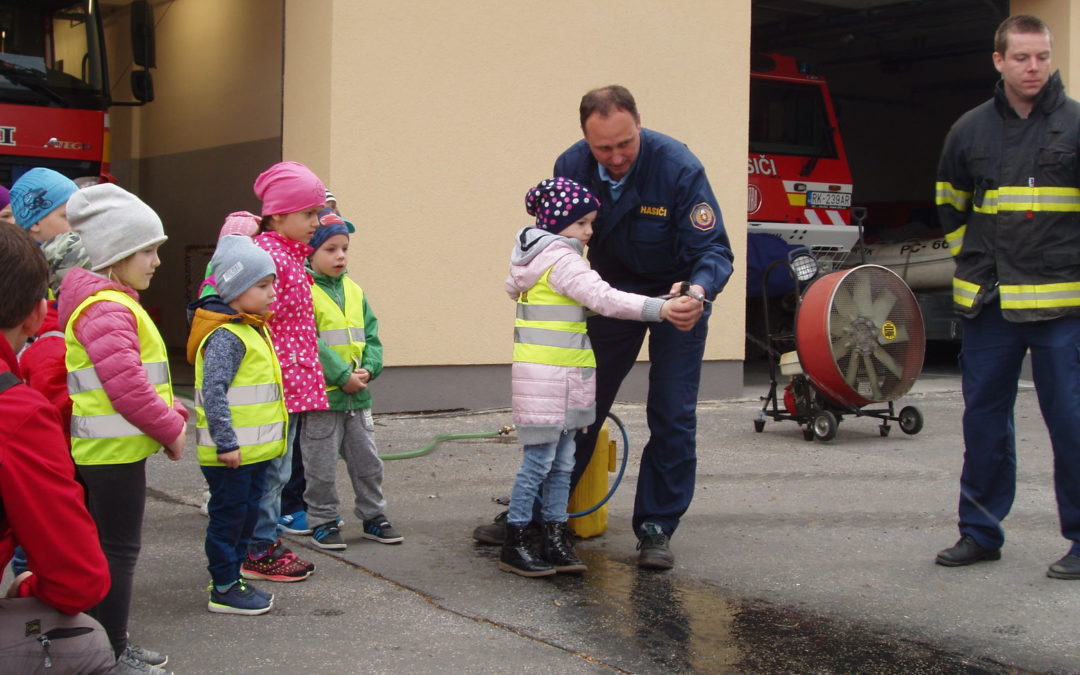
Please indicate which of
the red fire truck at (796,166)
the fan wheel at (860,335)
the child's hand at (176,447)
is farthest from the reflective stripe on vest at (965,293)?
the red fire truck at (796,166)

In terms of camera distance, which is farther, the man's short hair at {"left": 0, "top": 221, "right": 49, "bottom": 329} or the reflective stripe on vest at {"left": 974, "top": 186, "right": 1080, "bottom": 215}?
the reflective stripe on vest at {"left": 974, "top": 186, "right": 1080, "bottom": 215}

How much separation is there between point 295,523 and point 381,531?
44cm

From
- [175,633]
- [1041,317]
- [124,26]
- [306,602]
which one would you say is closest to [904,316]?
[1041,317]

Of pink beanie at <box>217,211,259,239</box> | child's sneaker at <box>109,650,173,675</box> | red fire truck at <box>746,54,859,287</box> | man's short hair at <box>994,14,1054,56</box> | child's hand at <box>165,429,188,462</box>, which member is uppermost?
red fire truck at <box>746,54,859,287</box>

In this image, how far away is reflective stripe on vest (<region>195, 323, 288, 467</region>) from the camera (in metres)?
3.97

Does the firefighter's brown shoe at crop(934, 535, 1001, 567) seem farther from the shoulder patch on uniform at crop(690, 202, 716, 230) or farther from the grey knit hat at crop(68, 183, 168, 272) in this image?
the grey knit hat at crop(68, 183, 168, 272)

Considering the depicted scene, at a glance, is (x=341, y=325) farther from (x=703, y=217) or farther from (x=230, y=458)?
(x=703, y=217)

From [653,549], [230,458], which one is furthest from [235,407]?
[653,549]

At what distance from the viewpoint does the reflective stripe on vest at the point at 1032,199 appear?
4.62m

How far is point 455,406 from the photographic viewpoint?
884 cm

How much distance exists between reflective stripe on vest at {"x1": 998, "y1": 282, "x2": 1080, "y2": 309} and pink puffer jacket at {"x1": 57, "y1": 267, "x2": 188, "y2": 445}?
3.20 meters

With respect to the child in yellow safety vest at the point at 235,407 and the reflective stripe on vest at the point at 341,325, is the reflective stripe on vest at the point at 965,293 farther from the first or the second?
the child in yellow safety vest at the point at 235,407

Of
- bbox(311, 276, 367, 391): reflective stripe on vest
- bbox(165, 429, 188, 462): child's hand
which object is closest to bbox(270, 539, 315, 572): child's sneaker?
bbox(311, 276, 367, 391): reflective stripe on vest

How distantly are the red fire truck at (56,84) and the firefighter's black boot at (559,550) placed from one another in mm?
6107
